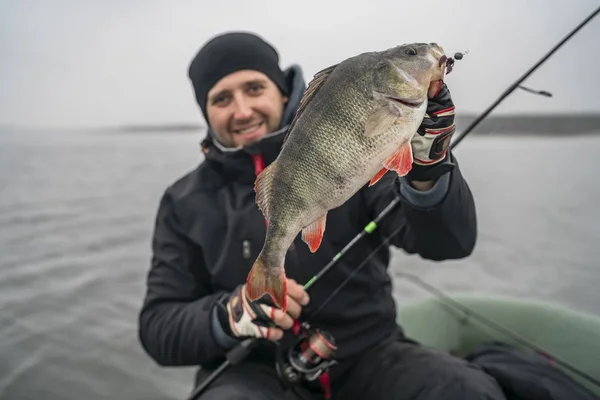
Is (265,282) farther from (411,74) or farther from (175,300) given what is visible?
(175,300)

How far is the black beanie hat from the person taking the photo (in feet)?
7.32

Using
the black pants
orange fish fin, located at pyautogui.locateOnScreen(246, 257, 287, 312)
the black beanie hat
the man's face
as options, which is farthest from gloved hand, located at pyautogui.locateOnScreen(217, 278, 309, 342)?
the black beanie hat

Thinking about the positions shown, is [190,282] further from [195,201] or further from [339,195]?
[339,195]

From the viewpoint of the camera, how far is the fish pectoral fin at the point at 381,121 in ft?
3.38

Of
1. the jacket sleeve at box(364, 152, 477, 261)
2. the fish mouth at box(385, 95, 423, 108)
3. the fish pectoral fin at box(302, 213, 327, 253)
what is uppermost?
the fish mouth at box(385, 95, 423, 108)

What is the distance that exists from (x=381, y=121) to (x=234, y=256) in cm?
121

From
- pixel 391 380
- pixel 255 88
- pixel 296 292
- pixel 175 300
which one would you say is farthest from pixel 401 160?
pixel 175 300

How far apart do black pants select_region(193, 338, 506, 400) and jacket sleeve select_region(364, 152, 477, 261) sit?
0.47m

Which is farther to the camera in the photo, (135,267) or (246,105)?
(135,267)

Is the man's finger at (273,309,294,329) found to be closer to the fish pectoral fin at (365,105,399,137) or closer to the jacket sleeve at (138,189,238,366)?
the jacket sleeve at (138,189,238,366)

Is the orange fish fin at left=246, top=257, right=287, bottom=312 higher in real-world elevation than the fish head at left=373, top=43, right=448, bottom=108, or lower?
lower

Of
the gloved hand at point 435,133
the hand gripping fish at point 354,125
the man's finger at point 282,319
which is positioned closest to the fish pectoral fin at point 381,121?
the hand gripping fish at point 354,125

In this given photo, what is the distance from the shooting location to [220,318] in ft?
6.65

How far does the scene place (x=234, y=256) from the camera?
2.08 m
